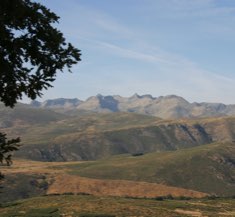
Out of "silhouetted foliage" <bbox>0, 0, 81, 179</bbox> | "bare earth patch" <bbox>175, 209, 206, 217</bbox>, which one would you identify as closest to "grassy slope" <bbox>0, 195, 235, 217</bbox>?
"bare earth patch" <bbox>175, 209, 206, 217</bbox>

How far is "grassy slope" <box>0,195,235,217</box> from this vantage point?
15988 centimetres

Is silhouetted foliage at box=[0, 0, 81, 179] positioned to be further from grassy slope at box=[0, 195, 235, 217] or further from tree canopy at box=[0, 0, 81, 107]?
grassy slope at box=[0, 195, 235, 217]

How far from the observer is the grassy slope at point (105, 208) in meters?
160

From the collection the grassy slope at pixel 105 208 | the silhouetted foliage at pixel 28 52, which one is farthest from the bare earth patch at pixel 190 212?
the silhouetted foliage at pixel 28 52

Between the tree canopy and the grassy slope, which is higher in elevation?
the tree canopy

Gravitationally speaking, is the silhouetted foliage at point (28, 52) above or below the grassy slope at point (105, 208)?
above

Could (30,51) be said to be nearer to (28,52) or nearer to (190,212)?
(28,52)

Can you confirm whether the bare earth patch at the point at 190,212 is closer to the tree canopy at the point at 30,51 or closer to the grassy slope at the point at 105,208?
the grassy slope at the point at 105,208

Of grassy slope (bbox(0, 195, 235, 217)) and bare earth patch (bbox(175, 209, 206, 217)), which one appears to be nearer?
grassy slope (bbox(0, 195, 235, 217))

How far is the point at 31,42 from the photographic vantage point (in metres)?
25.7

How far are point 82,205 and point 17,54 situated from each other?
159 m

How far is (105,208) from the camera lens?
172 m

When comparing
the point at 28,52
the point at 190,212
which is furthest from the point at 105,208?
the point at 28,52

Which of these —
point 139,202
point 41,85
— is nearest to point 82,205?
point 139,202
